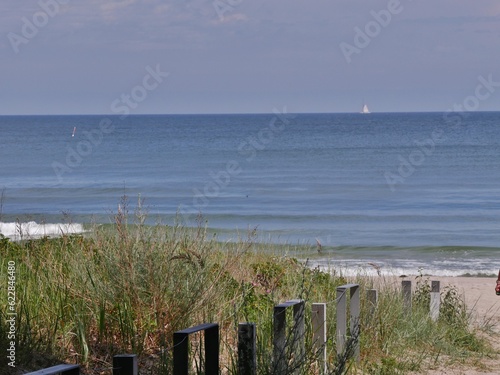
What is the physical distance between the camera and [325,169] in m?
51.8

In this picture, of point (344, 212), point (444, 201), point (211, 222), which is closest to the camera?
point (211, 222)

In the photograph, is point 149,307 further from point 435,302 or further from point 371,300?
point 435,302

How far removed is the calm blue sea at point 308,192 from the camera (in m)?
24.0

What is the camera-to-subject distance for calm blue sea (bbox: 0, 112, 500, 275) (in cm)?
2400

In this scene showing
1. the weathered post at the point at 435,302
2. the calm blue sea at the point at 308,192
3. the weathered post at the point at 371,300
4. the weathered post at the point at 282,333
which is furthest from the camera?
the calm blue sea at the point at 308,192

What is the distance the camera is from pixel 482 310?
13688mm

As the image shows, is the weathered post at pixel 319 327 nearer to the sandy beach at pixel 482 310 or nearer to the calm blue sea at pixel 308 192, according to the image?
the sandy beach at pixel 482 310

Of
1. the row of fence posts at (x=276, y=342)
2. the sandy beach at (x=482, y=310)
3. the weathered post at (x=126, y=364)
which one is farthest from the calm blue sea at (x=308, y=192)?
the weathered post at (x=126, y=364)

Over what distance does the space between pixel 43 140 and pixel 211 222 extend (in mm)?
Result: 65235

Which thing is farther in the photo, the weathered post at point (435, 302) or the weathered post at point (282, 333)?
the weathered post at point (435, 302)

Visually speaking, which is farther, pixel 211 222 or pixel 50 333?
pixel 211 222

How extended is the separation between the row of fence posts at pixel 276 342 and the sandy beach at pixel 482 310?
3.81 feet

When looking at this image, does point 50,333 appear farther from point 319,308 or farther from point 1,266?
point 319,308

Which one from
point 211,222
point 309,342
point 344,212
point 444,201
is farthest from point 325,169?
point 309,342
